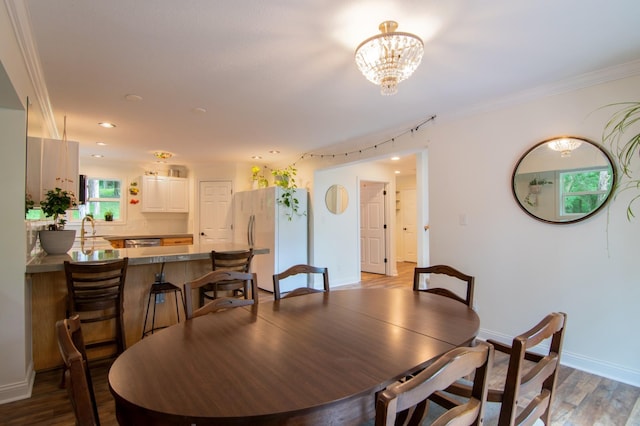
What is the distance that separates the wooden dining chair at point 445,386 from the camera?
0.66m

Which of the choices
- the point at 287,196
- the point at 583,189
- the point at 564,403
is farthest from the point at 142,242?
the point at 583,189

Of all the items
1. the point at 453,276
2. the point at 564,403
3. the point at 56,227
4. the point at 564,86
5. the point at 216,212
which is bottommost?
the point at 564,403

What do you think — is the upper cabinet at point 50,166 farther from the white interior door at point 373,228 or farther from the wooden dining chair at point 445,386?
the white interior door at point 373,228

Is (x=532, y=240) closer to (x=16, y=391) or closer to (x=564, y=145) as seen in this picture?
(x=564, y=145)

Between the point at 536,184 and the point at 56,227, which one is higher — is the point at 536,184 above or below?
above

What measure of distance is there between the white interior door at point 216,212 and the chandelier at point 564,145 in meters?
5.51

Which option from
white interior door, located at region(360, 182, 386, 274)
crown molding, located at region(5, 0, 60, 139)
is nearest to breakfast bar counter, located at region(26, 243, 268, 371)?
crown molding, located at region(5, 0, 60, 139)

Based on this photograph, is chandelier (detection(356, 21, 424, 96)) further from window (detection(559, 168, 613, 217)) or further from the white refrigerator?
the white refrigerator

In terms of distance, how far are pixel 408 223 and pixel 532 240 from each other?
19.3 feet

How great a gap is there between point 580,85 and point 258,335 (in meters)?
3.16

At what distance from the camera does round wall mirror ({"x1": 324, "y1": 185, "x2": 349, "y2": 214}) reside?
5.88 metres

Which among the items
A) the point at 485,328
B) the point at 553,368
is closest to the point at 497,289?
the point at 485,328

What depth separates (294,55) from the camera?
2.32 metres

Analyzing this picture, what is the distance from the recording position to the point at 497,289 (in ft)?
10.3
